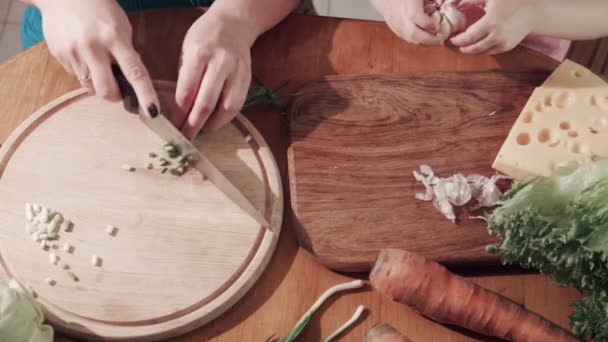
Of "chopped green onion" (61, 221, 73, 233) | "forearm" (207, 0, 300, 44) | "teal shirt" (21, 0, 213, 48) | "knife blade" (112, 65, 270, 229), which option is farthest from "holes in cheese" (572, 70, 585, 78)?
"chopped green onion" (61, 221, 73, 233)

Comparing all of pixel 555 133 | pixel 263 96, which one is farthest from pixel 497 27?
pixel 263 96

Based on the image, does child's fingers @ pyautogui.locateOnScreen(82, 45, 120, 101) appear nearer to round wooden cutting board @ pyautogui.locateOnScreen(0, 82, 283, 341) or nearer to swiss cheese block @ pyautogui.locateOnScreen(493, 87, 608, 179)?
round wooden cutting board @ pyautogui.locateOnScreen(0, 82, 283, 341)

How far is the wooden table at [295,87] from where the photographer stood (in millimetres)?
1116

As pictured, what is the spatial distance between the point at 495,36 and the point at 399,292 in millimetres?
568

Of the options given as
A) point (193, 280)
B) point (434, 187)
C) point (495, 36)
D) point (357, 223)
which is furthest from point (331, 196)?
point (495, 36)

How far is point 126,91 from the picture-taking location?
1123mm

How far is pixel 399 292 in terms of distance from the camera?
43.7 inches

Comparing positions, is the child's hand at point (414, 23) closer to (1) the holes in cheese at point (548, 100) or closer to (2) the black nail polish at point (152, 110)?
(1) the holes in cheese at point (548, 100)

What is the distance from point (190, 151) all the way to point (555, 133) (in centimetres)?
75

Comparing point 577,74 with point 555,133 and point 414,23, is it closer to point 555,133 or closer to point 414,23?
point 555,133

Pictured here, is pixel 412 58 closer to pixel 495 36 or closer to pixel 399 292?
pixel 495 36

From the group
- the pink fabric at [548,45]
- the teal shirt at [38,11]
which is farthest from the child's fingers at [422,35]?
the teal shirt at [38,11]

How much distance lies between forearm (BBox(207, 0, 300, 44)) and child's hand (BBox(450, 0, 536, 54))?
0.38 meters

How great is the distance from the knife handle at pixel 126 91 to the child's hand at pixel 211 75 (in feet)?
0.26
